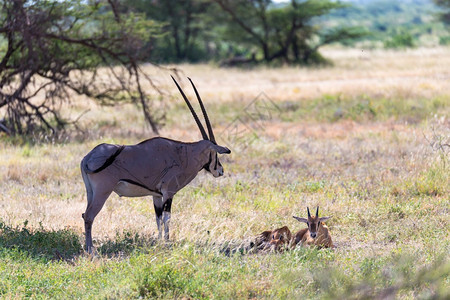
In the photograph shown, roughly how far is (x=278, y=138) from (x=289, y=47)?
1131 inches

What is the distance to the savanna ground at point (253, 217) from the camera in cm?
573

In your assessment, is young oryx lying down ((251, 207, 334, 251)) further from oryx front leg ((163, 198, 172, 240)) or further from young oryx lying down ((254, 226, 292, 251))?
oryx front leg ((163, 198, 172, 240))

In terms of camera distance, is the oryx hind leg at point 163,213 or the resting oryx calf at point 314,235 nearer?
the oryx hind leg at point 163,213

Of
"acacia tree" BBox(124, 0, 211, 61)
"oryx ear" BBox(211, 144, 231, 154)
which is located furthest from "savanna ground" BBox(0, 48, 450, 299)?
"acacia tree" BBox(124, 0, 211, 61)

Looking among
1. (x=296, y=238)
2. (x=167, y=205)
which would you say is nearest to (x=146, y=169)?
(x=167, y=205)

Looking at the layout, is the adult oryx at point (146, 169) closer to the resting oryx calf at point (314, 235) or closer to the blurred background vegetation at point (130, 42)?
the resting oryx calf at point (314, 235)

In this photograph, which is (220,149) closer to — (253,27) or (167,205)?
(167,205)

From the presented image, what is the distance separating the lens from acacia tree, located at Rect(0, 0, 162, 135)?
14.4m

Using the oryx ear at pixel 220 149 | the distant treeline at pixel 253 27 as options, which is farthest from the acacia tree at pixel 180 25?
the oryx ear at pixel 220 149

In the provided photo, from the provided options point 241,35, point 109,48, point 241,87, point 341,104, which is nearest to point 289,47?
point 241,35

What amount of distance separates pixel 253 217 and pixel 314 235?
1358 millimetres

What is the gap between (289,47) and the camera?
4350 cm

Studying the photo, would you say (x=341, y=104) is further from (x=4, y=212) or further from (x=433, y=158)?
(x=4, y=212)

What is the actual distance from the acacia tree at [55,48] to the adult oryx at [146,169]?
7985 millimetres
